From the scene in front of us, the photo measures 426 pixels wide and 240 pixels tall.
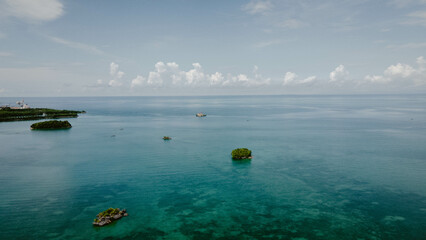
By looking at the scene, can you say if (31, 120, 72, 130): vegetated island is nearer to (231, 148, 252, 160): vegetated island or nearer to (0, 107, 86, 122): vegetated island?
(0, 107, 86, 122): vegetated island

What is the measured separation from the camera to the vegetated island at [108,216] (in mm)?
36750

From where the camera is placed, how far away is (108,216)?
37.9 m

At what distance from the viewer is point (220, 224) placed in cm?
3766

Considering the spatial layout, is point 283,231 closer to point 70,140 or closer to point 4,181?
point 4,181

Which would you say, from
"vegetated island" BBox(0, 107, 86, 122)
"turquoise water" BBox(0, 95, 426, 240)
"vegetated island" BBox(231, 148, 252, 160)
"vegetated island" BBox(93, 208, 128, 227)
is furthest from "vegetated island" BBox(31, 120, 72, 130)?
"vegetated island" BBox(93, 208, 128, 227)

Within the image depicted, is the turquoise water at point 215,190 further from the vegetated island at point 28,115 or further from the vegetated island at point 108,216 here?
the vegetated island at point 28,115

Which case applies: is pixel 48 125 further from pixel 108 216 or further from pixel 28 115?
pixel 108 216

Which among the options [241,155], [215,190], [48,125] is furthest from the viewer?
[48,125]

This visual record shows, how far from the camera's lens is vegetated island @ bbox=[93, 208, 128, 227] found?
3675 centimetres

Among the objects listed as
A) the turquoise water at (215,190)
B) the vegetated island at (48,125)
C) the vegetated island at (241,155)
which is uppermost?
the vegetated island at (48,125)

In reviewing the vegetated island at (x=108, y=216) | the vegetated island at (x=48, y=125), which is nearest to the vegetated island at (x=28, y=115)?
the vegetated island at (x=48, y=125)

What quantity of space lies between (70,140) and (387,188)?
103m

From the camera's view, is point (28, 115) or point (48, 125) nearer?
point (48, 125)

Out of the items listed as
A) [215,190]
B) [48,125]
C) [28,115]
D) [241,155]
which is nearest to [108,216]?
[215,190]
